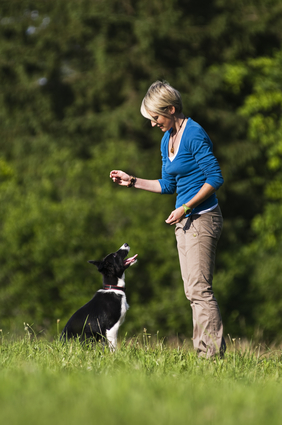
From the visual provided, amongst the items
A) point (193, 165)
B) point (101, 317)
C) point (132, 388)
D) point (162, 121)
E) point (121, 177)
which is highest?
point (162, 121)

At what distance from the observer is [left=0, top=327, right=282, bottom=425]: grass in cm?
218

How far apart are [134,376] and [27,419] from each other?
35.8 inches

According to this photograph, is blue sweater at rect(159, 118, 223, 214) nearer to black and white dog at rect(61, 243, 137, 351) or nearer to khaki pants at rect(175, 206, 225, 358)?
khaki pants at rect(175, 206, 225, 358)

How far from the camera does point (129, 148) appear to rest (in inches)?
622

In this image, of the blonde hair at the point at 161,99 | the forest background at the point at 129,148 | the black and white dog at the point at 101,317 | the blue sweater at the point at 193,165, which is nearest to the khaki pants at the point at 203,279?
the blue sweater at the point at 193,165

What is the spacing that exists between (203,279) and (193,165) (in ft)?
2.93

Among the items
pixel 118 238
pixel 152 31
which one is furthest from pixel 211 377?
pixel 152 31

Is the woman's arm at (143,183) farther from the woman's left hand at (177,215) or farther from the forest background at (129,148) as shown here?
the forest background at (129,148)

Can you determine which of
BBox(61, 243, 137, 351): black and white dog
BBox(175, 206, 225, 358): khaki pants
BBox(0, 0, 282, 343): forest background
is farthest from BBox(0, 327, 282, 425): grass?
BBox(0, 0, 282, 343): forest background

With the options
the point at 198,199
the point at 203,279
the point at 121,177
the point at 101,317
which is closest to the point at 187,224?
the point at 198,199

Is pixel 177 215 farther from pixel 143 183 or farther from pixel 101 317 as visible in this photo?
pixel 101 317

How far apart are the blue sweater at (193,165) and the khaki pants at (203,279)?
14 centimetres

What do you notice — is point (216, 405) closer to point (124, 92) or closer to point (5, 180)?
point (124, 92)

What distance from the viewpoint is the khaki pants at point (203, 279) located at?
3.85 m
